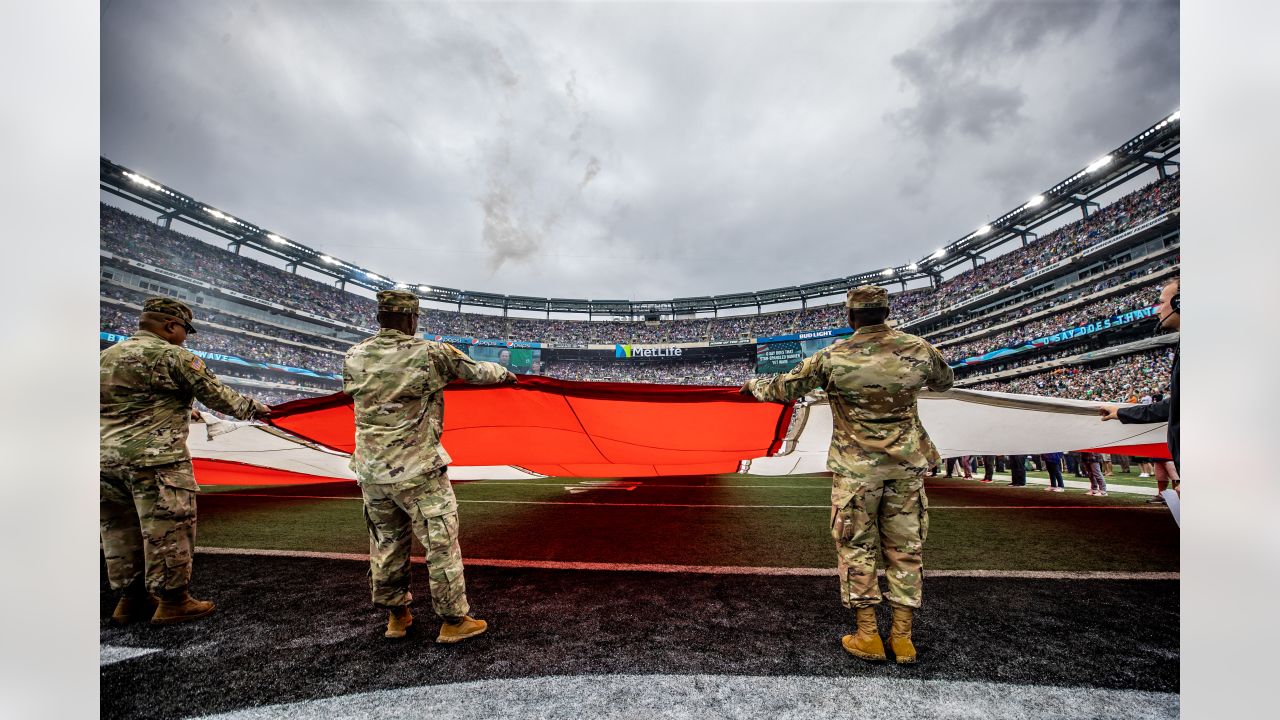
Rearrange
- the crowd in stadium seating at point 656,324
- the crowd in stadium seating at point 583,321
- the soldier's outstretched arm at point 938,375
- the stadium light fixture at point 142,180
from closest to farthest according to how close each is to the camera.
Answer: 1. the soldier's outstretched arm at point 938,375
2. the stadium light fixture at point 142,180
3. the crowd in stadium seating at point 656,324
4. the crowd in stadium seating at point 583,321

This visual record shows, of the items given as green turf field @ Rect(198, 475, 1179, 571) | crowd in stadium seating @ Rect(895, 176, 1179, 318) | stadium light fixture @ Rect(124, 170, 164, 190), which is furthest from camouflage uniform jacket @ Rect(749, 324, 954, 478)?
stadium light fixture @ Rect(124, 170, 164, 190)

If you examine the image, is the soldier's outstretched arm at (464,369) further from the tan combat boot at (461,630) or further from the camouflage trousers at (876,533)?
the camouflage trousers at (876,533)

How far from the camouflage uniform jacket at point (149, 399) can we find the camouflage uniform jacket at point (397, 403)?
696mm

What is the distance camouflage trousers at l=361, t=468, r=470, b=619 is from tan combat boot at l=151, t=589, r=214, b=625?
3.52ft

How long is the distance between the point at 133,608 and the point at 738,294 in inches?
1682

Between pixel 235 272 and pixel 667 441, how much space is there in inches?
1643

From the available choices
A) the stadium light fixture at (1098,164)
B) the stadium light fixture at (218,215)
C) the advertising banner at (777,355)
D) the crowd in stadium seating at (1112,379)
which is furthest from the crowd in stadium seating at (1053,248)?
the stadium light fixture at (218,215)

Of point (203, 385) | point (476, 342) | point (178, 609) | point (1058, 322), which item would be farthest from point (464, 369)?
point (476, 342)

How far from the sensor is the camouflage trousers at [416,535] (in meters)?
2.10

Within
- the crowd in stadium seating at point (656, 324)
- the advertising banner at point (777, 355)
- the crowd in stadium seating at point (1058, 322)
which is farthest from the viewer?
the advertising banner at point (777, 355)

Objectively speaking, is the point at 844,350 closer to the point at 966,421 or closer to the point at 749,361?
the point at 966,421

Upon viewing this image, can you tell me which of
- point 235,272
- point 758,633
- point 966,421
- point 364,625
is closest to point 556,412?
point 364,625

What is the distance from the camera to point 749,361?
142ft

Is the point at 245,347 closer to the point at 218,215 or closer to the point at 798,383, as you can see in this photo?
the point at 218,215
